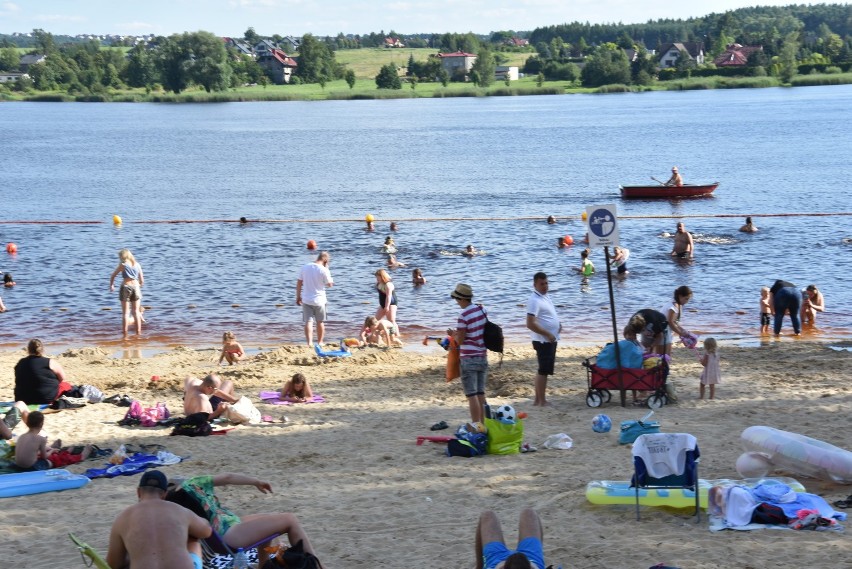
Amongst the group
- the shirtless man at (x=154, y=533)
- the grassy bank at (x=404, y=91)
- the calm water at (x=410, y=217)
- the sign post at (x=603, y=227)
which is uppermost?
the grassy bank at (x=404, y=91)

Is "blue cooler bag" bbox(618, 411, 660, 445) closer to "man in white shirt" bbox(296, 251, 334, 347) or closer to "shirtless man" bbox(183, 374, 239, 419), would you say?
"shirtless man" bbox(183, 374, 239, 419)

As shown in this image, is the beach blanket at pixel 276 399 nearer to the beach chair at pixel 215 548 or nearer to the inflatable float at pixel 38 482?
the inflatable float at pixel 38 482

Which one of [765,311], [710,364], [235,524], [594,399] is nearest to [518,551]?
[235,524]

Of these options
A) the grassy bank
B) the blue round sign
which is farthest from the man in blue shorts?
the grassy bank

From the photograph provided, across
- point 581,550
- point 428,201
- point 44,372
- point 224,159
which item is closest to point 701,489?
point 581,550

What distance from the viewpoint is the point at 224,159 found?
72.9 m

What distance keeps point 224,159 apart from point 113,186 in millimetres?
17474

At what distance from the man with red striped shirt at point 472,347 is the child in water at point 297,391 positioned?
270 centimetres

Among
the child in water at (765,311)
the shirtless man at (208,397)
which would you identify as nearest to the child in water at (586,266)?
the child in water at (765,311)

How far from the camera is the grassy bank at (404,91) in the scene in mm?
165000

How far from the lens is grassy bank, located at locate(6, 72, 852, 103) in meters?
165

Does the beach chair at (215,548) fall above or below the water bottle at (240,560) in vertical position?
above

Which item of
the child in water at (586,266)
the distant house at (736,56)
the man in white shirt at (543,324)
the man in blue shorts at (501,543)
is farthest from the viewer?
the distant house at (736,56)

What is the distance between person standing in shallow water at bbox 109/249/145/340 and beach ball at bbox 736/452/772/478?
12.5m
